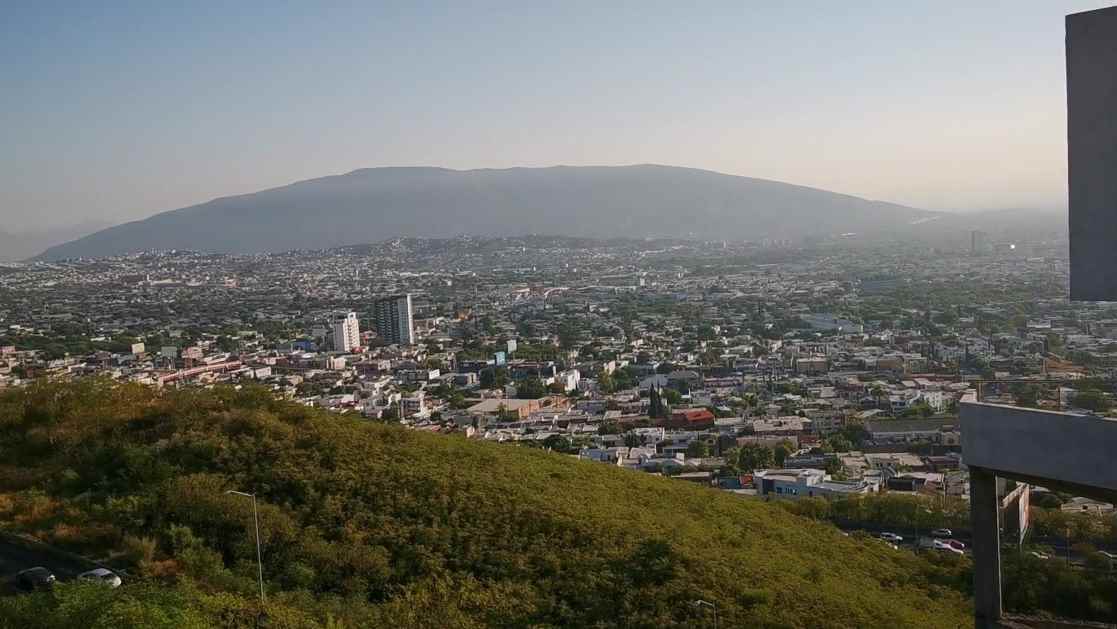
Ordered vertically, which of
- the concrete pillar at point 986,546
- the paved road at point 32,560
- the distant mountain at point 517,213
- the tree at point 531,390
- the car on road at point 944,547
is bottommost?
the tree at point 531,390

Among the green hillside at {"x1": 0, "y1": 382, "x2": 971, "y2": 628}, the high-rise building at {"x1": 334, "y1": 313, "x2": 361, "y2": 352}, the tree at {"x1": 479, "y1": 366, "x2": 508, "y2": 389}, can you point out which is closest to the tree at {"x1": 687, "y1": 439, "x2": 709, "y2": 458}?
the green hillside at {"x1": 0, "y1": 382, "x2": 971, "y2": 628}

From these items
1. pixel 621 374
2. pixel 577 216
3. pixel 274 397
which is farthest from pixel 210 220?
pixel 274 397

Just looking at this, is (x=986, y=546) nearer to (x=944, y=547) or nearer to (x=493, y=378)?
(x=944, y=547)

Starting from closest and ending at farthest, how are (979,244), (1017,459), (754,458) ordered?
(1017,459) < (754,458) < (979,244)

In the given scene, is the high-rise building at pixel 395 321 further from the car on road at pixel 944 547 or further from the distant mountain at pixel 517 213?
the distant mountain at pixel 517 213

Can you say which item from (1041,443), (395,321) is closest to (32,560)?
(1041,443)

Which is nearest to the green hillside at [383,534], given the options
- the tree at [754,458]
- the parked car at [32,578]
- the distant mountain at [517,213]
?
the parked car at [32,578]
